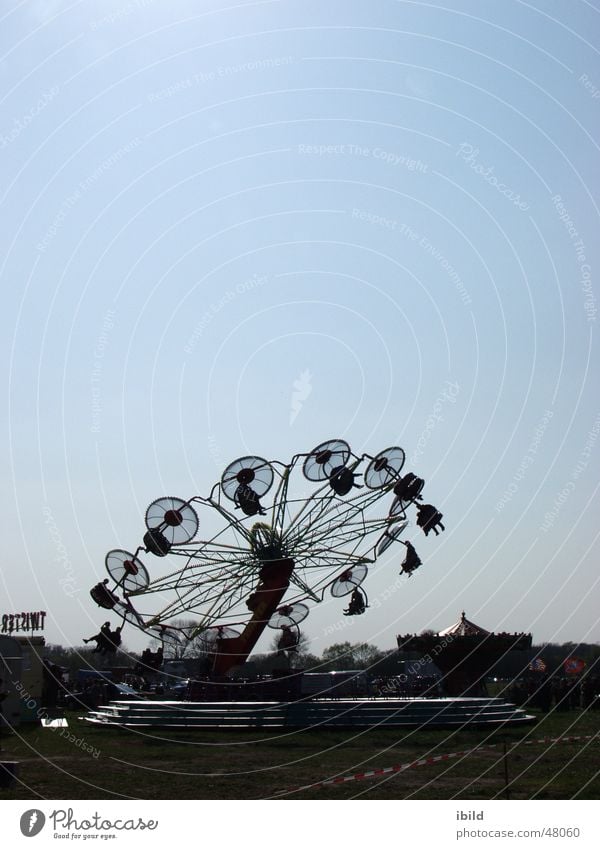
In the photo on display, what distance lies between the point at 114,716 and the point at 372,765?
14356mm

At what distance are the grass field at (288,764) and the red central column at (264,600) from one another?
23.0ft

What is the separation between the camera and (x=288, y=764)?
787 inches

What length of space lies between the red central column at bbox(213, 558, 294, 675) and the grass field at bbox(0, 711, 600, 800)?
7.02 metres

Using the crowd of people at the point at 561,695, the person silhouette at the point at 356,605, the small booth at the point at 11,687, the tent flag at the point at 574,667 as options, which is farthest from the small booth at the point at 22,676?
the tent flag at the point at 574,667

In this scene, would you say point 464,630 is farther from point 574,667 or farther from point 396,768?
point 396,768

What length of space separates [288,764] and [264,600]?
15.7m

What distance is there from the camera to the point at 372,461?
35031 mm

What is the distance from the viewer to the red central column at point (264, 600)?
117 ft

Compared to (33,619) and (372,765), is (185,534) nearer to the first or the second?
(372,765)

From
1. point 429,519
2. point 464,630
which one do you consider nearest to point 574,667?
point 464,630

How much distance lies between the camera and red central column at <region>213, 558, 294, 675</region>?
35.6 meters

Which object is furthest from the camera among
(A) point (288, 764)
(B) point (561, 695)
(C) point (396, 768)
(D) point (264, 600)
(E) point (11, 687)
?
(B) point (561, 695)

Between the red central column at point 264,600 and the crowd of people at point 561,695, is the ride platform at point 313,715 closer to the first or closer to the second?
the red central column at point 264,600
